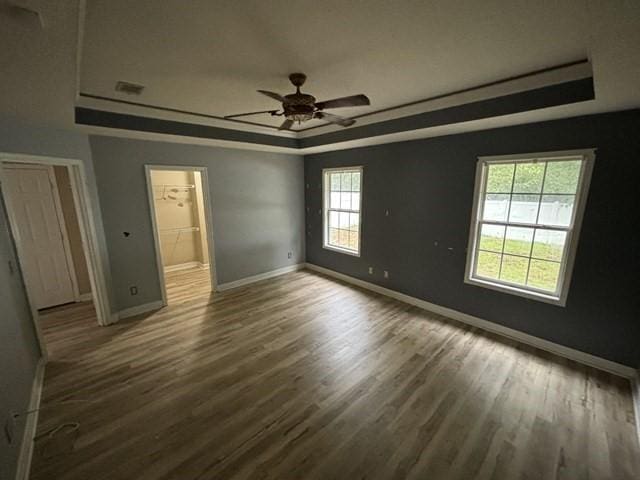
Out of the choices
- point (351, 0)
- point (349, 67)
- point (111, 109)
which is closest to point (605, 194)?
point (349, 67)

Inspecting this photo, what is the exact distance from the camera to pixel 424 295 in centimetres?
386

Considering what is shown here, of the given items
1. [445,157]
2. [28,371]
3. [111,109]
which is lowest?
[28,371]

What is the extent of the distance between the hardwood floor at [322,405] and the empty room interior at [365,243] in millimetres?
20

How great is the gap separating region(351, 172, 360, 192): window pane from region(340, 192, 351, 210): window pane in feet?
0.55

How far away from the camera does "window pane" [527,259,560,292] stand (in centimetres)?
279

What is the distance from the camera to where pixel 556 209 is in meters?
2.68

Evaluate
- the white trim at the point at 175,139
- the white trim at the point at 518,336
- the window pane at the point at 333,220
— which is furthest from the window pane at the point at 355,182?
the white trim at the point at 518,336

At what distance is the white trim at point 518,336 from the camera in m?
2.51

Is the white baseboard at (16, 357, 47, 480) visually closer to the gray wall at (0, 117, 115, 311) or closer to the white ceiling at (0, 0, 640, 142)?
the gray wall at (0, 117, 115, 311)

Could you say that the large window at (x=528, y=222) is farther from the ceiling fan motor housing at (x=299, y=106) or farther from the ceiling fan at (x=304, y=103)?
the ceiling fan motor housing at (x=299, y=106)

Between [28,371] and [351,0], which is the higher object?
[351,0]

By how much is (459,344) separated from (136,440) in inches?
123

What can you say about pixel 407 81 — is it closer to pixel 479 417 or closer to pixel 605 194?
pixel 605 194

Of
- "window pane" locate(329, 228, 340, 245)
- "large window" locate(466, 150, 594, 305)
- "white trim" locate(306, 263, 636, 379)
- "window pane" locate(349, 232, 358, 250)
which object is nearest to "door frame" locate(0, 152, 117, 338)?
"window pane" locate(329, 228, 340, 245)
